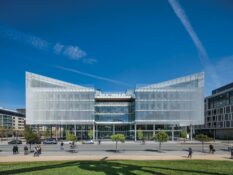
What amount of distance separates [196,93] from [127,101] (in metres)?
23.8

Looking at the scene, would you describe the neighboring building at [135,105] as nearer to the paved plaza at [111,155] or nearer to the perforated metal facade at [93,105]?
the perforated metal facade at [93,105]

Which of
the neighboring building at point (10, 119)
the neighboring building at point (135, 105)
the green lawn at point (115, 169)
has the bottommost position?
the neighboring building at point (10, 119)

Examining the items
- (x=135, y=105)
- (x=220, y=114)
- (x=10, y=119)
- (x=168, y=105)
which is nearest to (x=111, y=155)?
(x=135, y=105)

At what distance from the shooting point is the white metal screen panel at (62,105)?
87.5 m

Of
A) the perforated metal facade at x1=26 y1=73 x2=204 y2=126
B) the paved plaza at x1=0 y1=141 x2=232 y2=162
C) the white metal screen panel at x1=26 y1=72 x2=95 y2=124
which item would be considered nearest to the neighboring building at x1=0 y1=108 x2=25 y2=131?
the white metal screen panel at x1=26 y1=72 x2=95 y2=124

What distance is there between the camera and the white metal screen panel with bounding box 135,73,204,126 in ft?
286

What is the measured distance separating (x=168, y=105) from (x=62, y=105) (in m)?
34.3

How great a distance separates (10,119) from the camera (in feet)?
567

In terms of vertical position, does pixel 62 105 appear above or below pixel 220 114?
above

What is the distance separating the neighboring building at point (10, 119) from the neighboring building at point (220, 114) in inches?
4446

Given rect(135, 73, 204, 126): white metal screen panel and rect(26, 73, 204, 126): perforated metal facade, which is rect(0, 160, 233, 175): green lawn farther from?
rect(26, 73, 204, 126): perforated metal facade

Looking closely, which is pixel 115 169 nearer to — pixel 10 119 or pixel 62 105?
pixel 62 105

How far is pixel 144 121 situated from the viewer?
87250 mm

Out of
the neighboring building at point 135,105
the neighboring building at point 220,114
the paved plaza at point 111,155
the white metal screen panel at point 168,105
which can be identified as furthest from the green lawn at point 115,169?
the neighboring building at point 220,114
